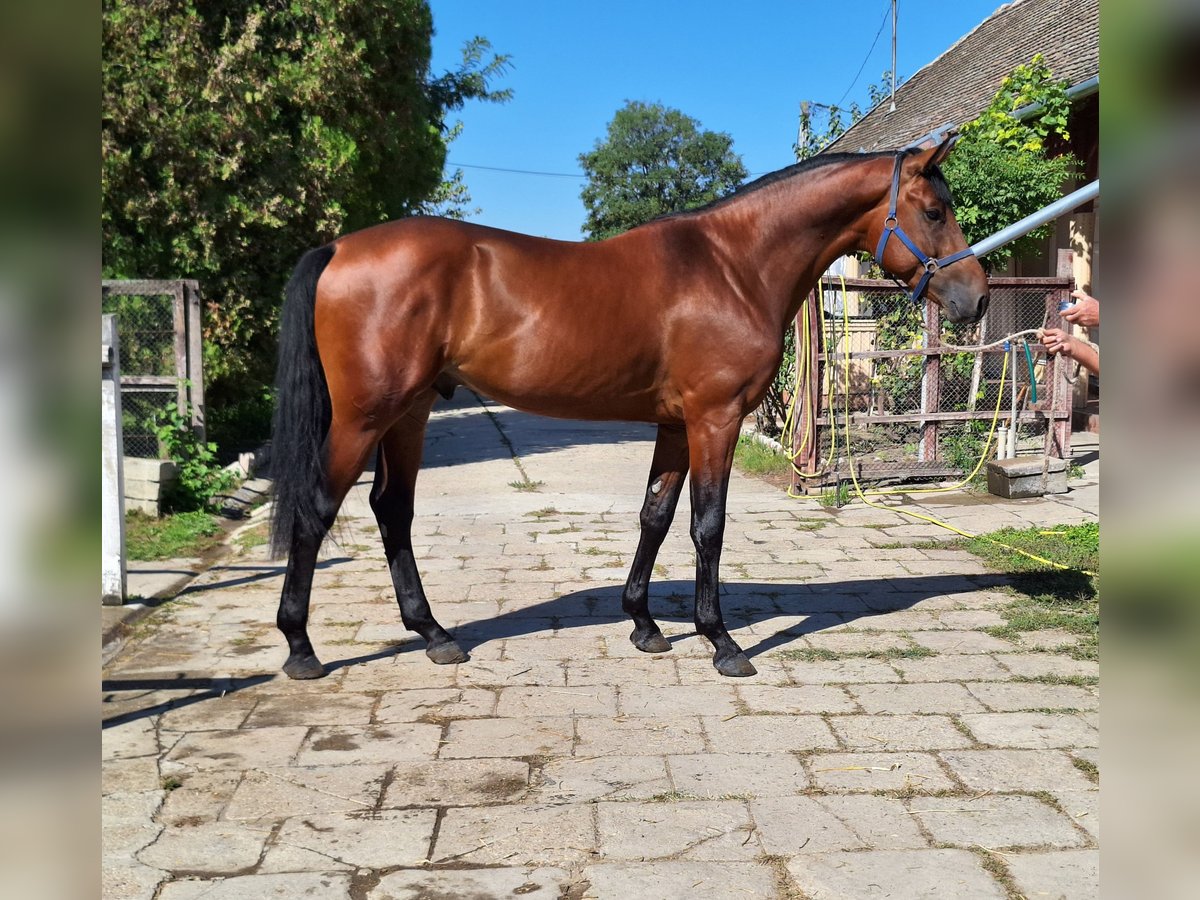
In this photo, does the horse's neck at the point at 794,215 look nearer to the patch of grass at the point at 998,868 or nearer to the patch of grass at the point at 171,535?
the patch of grass at the point at 998,868

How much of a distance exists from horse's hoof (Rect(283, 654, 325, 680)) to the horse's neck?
2497mm

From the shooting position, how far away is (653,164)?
62.7m

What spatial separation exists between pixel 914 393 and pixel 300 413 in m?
7.52

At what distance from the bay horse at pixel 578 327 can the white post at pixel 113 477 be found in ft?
4.28

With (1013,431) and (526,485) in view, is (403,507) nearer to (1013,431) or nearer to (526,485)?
(526,485)

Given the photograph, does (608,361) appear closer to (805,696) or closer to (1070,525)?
(805,696)

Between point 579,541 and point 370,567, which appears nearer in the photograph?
point 370,567

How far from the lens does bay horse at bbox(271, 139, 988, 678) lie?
162 inches

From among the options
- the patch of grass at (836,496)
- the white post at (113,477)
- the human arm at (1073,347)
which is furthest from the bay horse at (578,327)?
the patch of grass at (836,496)

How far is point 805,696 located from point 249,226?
7.06 metres

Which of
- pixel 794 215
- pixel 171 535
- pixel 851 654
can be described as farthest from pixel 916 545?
pixel 171 535

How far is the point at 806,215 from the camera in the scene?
14.7 ft

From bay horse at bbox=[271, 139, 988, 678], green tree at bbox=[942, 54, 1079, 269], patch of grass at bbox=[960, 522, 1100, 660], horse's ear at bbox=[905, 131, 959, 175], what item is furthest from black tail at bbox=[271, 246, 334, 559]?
green tree at bbox=[942, 54, 1079, 269]
